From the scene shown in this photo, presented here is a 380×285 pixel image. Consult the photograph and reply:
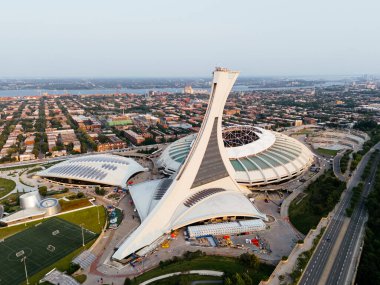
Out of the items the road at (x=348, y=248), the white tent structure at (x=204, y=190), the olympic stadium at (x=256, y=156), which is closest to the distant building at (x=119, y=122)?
the olympic stadium at (x=256, y=156)

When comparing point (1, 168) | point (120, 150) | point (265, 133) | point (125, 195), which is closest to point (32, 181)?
point (1, 168)

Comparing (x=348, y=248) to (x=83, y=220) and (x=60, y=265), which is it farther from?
(x=83, y=220)

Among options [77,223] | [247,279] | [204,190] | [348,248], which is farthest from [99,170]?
[348,248]

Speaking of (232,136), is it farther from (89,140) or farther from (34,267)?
(89,140)

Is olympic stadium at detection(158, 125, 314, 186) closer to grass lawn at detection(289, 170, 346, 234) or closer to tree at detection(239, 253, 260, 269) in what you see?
A: grass lawn at detection(289, 170, 346, 234)

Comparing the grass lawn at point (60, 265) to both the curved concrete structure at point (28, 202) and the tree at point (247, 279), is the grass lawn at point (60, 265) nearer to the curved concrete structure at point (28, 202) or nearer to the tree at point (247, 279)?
the curved concrete structure at point (28, 202)

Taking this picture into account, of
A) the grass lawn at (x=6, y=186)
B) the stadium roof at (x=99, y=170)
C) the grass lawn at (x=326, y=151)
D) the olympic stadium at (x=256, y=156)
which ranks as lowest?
the grass lawn at (x=6, y=186)
